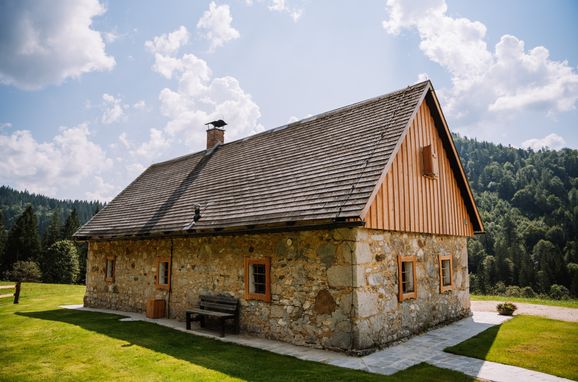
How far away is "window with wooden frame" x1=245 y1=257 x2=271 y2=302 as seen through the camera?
9633 mm

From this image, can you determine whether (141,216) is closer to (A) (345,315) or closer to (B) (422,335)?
(A) (345,315)

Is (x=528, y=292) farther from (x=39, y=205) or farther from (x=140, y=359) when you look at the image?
(x=39, y=205)

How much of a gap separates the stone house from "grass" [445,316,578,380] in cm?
160

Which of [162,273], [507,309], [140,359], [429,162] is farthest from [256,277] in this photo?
[507,309]

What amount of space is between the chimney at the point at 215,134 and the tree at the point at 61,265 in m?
33.6

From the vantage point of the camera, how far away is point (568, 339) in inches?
356

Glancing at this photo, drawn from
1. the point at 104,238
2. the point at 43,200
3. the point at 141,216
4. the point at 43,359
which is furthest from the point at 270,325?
the point at 43,200

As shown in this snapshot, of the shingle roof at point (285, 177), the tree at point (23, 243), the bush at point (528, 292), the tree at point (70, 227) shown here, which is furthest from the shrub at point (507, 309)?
the tree at point (70, 227)

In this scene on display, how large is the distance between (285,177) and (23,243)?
5151 centimetres

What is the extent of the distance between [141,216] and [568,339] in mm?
14574

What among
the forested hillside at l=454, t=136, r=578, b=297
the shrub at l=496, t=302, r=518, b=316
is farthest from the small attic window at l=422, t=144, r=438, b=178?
the forested hillside at l=454, t=136, r=578, b=297

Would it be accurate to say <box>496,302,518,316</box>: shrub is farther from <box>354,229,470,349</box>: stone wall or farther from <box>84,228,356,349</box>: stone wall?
<box>84,228,356,349</box>: stone wall

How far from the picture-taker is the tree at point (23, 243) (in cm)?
4766

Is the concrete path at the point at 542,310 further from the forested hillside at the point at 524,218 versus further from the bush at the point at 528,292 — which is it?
the bush at the point at 528,292
